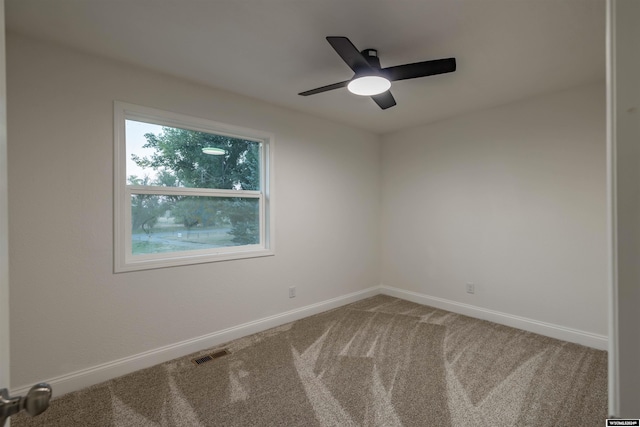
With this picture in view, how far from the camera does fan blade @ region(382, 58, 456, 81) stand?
6.14 feet

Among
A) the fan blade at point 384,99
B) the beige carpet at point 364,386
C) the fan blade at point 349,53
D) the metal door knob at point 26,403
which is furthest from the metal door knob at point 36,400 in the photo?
the fan blade at point 384,99

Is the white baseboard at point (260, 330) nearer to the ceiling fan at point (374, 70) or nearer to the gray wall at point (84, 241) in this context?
the gray wall at point (84, 241)

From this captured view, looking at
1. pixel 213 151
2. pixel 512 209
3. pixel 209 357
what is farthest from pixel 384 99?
pixel 209 357

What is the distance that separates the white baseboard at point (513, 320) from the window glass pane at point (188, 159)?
2598 millimetres

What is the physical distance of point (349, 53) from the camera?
1805mm

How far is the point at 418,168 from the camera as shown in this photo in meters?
4.11

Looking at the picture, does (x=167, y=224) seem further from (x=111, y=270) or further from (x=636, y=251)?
(x=636, y=251)

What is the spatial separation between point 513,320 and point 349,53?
3.19 m

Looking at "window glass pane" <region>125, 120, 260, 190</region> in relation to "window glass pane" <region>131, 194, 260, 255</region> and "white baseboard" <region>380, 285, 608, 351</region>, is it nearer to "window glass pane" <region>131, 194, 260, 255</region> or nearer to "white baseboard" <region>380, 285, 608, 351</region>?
"window glass pane" <region>131, 194, 260, 255</region>

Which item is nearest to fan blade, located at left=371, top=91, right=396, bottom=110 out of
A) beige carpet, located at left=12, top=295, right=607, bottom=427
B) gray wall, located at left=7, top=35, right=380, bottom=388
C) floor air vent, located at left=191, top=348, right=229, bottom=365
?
gray wall, located at left=7, top=35, right=380, bottom=388

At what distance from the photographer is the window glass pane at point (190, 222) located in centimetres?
257

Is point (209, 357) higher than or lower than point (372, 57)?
lower

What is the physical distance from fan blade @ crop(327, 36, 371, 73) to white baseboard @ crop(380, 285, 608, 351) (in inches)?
119

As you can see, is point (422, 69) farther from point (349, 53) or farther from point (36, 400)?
point (36, 400)
